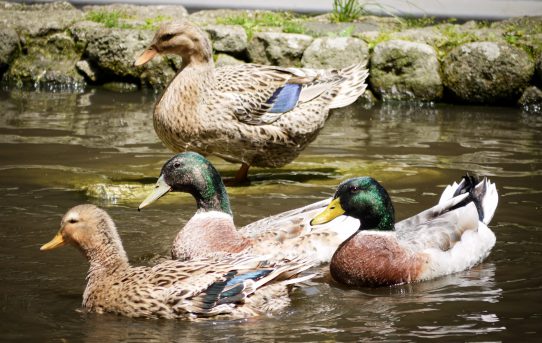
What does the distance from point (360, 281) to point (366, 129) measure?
5.34m

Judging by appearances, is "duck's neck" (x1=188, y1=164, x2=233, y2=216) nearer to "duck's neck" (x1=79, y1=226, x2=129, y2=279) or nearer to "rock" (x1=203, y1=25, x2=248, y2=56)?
"duck's neck" (x1=79, y1=226, x2=129, y2=279)

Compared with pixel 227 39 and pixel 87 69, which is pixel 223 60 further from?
pixel 87 69

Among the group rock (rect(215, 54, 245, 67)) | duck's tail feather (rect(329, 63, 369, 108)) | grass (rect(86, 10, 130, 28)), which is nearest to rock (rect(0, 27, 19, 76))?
grass (rect(86, 10, 130, 28))

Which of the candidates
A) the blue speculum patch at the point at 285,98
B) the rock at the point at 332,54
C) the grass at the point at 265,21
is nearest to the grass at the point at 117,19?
the grass at the point at 265,21

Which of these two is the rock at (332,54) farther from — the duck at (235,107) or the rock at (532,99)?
the duck at (235,107)

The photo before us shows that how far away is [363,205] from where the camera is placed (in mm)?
6688

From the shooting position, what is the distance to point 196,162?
6.92 meters

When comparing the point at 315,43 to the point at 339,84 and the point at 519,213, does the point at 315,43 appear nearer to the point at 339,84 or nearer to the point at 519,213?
the point at 339,84

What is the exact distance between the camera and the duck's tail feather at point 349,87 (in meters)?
9.59

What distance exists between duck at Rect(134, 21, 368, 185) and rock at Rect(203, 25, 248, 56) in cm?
394

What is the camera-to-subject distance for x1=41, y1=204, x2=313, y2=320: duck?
5.62 m

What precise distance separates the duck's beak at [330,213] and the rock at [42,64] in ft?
26.6

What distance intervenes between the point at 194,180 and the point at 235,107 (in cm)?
212

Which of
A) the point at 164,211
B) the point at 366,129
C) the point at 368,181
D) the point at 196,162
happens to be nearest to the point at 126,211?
the point at 164,211
